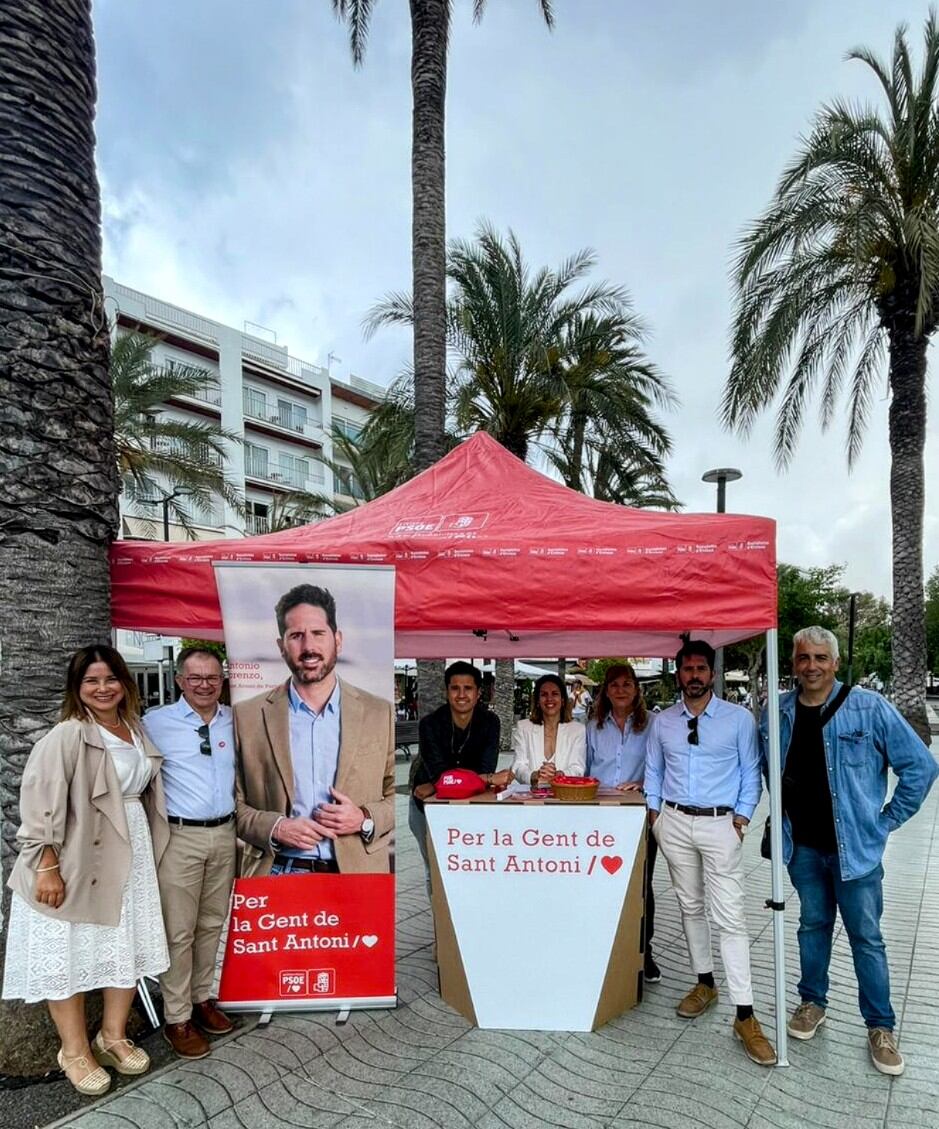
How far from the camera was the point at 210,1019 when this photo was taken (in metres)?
3.80

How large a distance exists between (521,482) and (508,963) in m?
2.66

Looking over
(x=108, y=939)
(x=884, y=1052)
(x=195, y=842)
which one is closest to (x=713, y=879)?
(x=884, y=1052)

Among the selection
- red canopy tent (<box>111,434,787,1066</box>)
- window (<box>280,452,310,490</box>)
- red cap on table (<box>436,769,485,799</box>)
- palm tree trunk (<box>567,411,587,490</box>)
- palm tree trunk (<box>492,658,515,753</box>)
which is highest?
window (<box>280,452,310,490</box>)

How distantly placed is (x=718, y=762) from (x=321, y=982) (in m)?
2.34

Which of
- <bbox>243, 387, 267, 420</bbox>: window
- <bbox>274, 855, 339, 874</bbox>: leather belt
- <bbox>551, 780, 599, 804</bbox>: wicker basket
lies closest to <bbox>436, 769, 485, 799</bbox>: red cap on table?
<bbox>551, 780, 599, 804</bbox>: wicker basket

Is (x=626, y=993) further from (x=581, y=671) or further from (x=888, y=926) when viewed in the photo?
(x=581, y=671)

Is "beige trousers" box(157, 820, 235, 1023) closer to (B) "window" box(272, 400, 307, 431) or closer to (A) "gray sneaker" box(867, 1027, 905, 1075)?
(A) "gray sneaker" box(867, 1027, 905, 1075)

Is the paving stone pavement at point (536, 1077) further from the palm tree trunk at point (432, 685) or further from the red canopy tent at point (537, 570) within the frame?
the palm tree trunk at point (432, 685)

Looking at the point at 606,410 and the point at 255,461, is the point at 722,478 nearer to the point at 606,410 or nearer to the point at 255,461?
the point at 606,410

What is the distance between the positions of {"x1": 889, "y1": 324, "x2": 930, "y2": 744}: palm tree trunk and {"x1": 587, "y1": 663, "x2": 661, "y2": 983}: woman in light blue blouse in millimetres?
9016

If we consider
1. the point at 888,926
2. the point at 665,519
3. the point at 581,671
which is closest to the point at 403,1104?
the point at 665,519

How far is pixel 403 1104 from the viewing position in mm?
3156

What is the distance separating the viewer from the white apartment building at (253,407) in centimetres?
3534

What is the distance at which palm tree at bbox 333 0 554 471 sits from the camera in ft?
28.5
